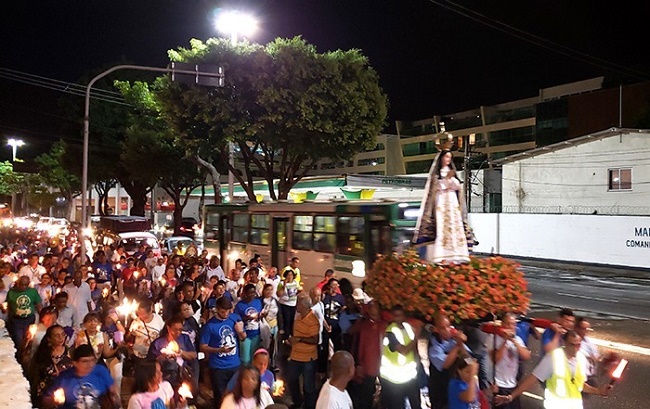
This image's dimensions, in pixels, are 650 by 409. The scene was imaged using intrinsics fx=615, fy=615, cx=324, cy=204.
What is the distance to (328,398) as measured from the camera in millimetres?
4855

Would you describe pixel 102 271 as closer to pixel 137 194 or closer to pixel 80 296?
pixel 80 296

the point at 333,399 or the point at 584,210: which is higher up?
the point at 584,210

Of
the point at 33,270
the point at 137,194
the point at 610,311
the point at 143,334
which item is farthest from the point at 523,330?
the point at 137,194

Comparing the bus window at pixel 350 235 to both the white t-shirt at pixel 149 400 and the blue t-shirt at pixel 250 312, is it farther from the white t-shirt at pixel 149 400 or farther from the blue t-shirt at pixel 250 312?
the white t-shirt at pixel 149 400

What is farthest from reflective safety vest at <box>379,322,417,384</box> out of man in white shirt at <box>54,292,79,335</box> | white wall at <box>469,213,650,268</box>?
white wall at <box>469,213,650,268</box>

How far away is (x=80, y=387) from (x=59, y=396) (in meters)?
0.17

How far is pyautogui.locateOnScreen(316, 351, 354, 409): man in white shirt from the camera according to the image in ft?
15.9

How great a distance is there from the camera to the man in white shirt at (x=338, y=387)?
484cm

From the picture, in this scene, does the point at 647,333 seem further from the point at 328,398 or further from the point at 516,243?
the point at 516,243

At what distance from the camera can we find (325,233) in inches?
596

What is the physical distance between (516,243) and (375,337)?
28769 millimetres

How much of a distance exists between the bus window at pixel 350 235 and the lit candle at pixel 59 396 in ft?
30.5

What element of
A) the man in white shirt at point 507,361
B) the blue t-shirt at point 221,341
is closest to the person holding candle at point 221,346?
the blue t-shirt at point 221,341

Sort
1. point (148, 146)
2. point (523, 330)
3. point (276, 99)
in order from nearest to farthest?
point (523, 330) < point (276, 99) < point (148, 146)
